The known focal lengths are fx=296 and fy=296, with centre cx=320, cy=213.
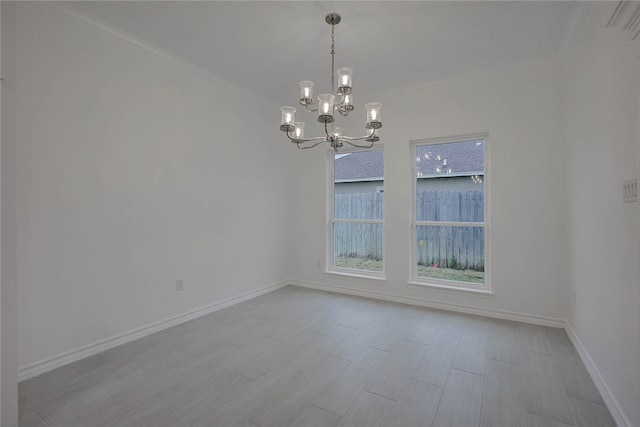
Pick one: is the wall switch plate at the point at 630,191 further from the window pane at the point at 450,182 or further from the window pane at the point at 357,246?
the window pane at the point at 357,246

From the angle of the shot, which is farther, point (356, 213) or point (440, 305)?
point (356, 213)

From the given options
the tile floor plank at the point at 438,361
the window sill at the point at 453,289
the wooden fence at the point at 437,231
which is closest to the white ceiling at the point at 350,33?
the wooden fence at the point at 437,231

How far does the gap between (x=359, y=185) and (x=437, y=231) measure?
131cm

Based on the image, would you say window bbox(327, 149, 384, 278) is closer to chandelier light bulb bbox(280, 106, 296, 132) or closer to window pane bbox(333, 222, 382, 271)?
window pane bbox(333, 222, 382, 271)

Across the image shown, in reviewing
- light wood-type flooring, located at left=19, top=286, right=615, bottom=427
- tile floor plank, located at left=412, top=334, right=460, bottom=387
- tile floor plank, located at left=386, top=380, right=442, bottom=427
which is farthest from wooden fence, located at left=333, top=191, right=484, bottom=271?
tile floor plank, located at left=386, top=380, right=442, bottom=427

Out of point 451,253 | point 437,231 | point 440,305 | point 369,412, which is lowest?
point 369,412

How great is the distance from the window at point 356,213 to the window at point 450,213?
0.54 metres

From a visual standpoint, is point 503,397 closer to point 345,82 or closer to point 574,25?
point 345,82

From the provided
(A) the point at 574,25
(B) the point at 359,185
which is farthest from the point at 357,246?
(A) the point at 574,25

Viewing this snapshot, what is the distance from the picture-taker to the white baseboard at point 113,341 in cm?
224

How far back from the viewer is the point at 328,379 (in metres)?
2.20

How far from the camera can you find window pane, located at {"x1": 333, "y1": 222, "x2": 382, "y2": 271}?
4.38m

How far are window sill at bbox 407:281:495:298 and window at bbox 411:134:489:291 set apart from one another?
46 mm

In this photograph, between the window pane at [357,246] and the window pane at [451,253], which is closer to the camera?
the window pane at [451,253]
